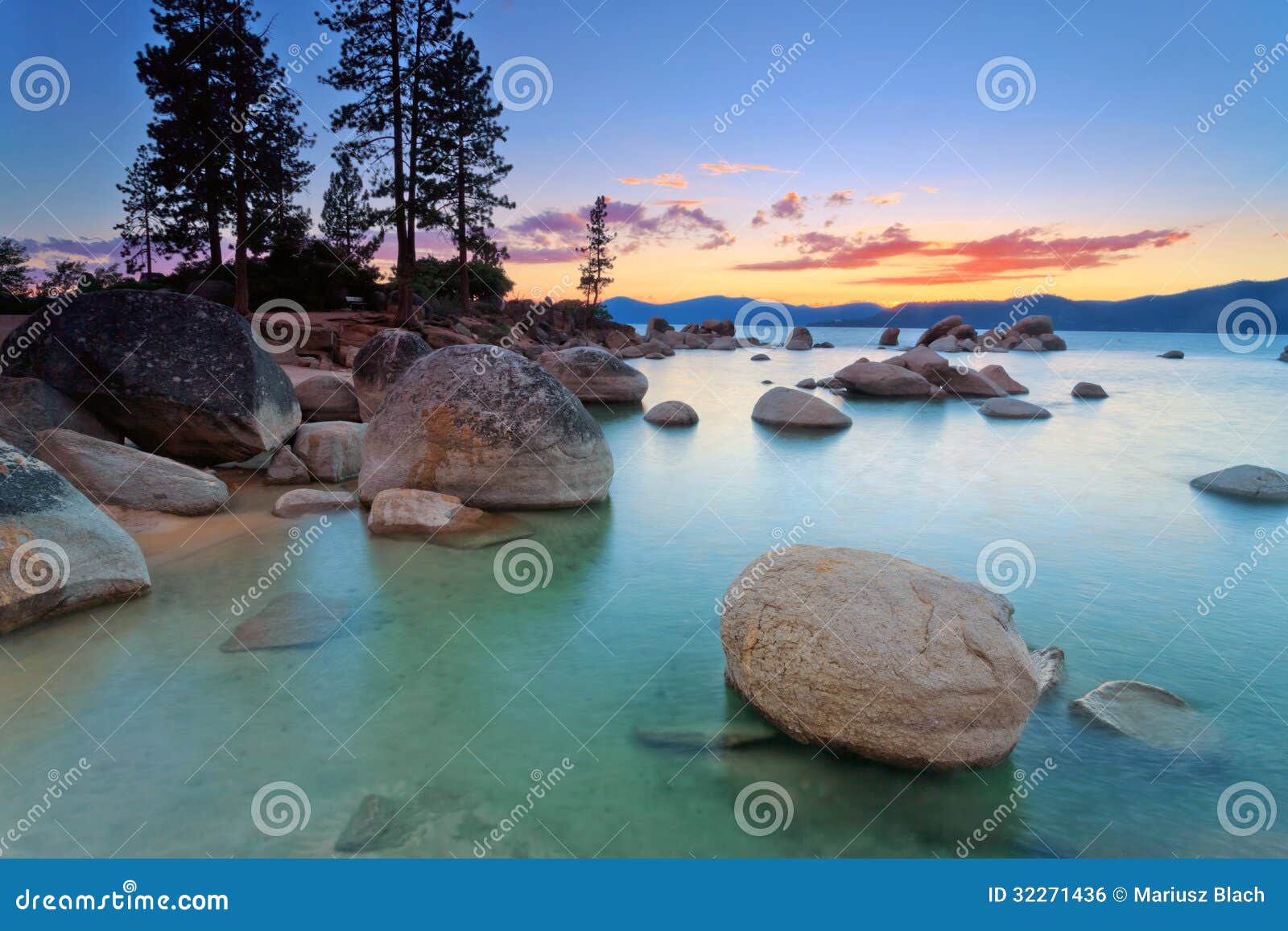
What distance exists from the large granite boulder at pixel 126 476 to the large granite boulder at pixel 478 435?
1.66 meters

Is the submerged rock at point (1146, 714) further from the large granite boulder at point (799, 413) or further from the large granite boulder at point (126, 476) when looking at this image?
the large granite boulder at point (799, 413)

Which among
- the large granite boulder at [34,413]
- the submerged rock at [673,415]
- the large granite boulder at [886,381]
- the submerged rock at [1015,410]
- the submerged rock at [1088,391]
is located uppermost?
the large granite boulder at [34,413]

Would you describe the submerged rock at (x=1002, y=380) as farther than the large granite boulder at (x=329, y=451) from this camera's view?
Yes

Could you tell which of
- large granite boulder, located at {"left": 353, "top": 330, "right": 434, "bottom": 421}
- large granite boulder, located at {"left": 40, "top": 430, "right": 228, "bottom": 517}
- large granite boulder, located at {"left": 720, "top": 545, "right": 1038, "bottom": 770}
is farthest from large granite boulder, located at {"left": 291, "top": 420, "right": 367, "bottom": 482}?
large granite boulder, located at {"left": 720, "top": 545, "right": 1038, "bottom": 770}

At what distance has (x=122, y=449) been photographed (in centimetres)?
761

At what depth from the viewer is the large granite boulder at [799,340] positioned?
172ft

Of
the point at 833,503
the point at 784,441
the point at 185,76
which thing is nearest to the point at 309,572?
the point at 833,503

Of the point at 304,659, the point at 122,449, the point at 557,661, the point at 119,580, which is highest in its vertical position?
the point at 122,449

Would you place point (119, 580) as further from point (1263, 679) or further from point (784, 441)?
point (784, 441)

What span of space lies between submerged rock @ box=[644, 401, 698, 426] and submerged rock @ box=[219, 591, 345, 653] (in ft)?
34.6

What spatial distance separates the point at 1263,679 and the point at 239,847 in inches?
243

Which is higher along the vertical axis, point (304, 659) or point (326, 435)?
point (326, 435)

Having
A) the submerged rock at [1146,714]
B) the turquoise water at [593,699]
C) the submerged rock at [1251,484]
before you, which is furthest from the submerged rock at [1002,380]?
the submerged rock at [1146,714]

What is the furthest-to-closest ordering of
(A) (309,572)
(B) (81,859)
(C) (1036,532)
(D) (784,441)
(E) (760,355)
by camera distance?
(E) (760,355) → (D) (784,441) → (C) (1036,532) → (A) (309,572) → (B) (81,859)
